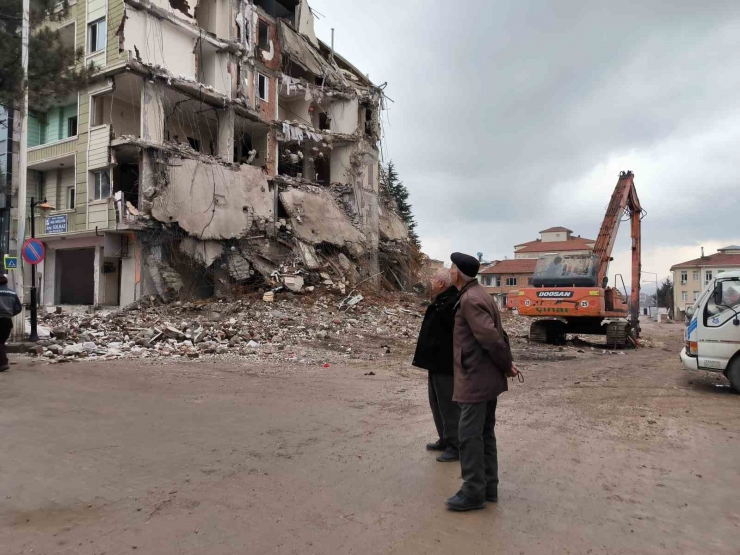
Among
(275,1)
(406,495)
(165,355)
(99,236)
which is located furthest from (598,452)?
(275,1)

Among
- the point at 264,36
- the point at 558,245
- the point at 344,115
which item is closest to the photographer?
the point at 264,36

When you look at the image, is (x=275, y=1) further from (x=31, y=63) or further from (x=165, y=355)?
(x=165, y=355)

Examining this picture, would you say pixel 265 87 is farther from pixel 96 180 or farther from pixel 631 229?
pixel 631 229

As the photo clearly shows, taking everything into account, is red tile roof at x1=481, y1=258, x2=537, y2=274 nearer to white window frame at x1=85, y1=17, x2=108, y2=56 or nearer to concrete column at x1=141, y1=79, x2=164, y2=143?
concrete column at x1=141, y1=79, x2=164, y2=143

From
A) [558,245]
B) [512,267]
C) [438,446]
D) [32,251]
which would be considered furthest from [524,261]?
[438,446]

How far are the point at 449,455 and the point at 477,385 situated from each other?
1365 millimetres

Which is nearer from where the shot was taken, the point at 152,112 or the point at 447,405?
the point at 447,405

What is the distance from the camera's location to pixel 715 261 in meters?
66.7

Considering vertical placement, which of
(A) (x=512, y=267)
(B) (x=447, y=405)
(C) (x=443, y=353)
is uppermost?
(A) (x=512, y=267)

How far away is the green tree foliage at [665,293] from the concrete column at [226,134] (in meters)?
76.1

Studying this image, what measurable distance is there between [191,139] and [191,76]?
3.21m

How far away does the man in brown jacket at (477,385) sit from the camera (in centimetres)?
366

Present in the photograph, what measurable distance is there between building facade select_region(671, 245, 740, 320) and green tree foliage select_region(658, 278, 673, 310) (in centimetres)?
887

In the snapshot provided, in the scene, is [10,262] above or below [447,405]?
above
